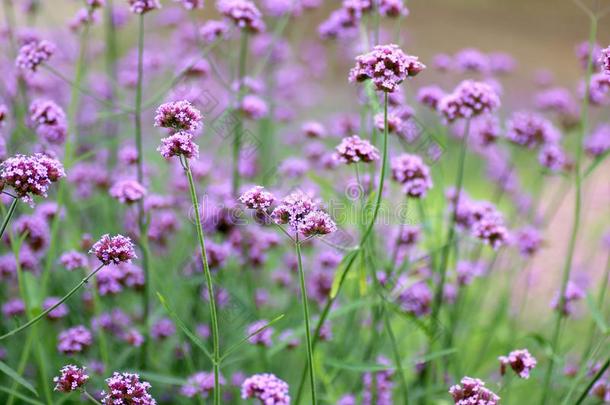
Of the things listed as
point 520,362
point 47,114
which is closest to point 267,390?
point 520,362

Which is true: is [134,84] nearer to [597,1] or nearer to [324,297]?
[324,297]

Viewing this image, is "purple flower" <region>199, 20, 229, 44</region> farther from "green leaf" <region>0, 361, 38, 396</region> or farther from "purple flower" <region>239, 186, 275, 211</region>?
"green leaf" <region>0, 361, 38, 396</region>

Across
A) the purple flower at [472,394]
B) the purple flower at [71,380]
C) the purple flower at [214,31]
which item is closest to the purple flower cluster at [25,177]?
the purple flower at [71,380]

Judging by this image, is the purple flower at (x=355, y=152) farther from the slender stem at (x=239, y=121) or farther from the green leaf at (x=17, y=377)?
the green leaf at (x=17, y=377)

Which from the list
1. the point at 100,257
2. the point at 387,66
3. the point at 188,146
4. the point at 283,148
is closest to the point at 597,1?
the point at 387,66

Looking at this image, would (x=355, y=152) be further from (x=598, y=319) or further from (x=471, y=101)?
(x=598, y=319)

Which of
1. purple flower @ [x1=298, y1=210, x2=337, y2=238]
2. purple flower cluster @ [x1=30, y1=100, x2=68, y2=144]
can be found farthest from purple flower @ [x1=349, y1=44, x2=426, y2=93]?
purple flower cluster @ [x1=30, y1=100, x2=68, y2=144]
